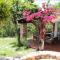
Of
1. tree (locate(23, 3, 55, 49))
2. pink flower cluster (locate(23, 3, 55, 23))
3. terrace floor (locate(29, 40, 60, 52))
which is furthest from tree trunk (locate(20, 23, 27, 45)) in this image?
pink flower cluster (locate(23, 3, 55, 23))

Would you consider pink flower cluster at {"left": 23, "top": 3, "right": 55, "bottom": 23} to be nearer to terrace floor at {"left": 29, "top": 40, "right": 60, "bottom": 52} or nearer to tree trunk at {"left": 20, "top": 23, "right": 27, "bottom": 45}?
terrace floor at {"left": 29, "top": 40, "right": 60, "bottom": 52}

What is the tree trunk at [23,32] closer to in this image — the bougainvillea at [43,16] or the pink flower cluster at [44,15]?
the bougainvillea at [43,16]

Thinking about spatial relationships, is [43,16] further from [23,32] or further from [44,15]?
[23,32]

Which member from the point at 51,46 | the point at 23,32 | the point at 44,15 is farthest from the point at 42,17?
the point at 23,32

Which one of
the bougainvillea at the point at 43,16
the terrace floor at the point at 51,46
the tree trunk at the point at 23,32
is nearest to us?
the bougainvillea at the point at 43,16

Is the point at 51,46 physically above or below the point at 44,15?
below

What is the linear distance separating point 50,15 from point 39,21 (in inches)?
43.5

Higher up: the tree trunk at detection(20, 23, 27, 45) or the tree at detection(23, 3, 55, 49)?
the tree at detection(23, 3, 55, 49)

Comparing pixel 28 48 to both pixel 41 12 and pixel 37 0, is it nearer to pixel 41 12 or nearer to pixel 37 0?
pixel 41 12

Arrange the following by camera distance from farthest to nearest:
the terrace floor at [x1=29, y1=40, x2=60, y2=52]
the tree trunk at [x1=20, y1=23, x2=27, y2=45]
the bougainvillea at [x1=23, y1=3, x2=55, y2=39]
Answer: the tree trunk at [x1=20, y1=23, x2=27, y2=45]
the terrace floor at [x1=29, y1=40, x2=60, y2=52]
the bougainvillea at [x1=23, y1=3, x2=55, y2=39]

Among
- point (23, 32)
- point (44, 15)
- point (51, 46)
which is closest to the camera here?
point (44, 15)

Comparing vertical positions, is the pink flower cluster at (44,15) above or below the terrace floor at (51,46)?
above

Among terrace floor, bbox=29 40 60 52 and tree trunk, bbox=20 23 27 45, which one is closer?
terrace floor, bbox=29 40 60 52

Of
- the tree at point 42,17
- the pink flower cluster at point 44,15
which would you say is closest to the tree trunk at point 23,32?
the tree at point 42,17
